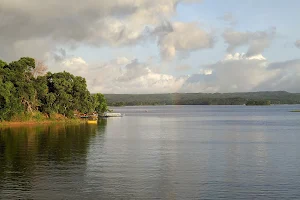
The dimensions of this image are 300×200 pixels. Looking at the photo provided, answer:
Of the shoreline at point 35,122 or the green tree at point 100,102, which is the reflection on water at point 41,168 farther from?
the green tree at point 100,102

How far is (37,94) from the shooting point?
12644 cm

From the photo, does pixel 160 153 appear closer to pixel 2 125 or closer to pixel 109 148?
pixel 109 148

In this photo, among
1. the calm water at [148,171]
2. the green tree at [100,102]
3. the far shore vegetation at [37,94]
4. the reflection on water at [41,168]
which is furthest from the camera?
the green tree at [100,102]

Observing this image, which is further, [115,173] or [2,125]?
[2,125]

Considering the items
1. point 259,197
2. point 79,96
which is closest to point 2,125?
point 79,96

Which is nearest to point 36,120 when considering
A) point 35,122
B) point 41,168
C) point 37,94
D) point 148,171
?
point 35,122

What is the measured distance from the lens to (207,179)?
4091cm

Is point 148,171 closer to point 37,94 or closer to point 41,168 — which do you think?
Result: point 41,168

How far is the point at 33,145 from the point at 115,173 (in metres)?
30.4

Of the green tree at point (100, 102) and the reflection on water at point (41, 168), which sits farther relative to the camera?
the green tree at point (100, 102)

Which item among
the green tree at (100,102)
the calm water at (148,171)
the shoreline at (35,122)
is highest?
the green tree at (100,102)

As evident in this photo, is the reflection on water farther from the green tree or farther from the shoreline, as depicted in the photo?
the green tree

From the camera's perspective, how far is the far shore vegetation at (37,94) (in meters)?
115

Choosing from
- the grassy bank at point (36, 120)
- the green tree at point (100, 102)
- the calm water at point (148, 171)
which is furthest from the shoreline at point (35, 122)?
the green tree at point (100, 102)
